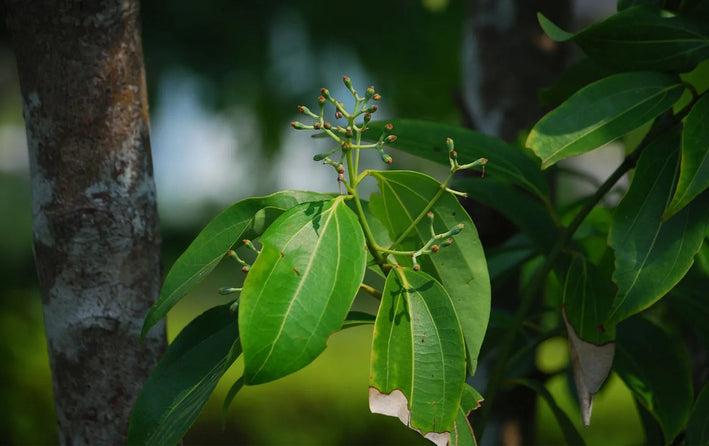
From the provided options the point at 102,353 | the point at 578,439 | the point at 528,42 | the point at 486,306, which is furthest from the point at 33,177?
the point at 528,42

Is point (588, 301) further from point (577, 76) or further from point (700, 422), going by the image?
point (577, 76)

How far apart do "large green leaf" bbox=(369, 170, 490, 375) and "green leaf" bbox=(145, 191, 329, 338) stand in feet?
0.24

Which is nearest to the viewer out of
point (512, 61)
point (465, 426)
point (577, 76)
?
point (465, 426)

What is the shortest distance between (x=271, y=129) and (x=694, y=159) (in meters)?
6.18

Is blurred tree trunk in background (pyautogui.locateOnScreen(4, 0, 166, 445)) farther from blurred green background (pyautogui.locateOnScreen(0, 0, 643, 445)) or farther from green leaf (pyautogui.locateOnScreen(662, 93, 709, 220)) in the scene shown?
blurred green background (pyautogui.locateOnScreen(0, 0, 643, 445))

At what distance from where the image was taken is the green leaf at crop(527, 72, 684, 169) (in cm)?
78

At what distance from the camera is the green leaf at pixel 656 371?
3.15 ft

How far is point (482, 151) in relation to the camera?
887 millimetres

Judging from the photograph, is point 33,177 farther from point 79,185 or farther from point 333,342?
point 333,342

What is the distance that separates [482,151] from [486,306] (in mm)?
259

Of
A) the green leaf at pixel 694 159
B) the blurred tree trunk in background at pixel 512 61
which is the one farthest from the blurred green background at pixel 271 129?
the green leaf at pixel 694 159

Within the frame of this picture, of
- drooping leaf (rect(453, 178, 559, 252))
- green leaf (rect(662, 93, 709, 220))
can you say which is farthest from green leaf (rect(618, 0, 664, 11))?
drooping leaf (rect(453, 178, 559, 252))

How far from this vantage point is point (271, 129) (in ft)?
22.1

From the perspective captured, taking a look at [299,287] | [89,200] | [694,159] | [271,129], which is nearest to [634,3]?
[694,159]
